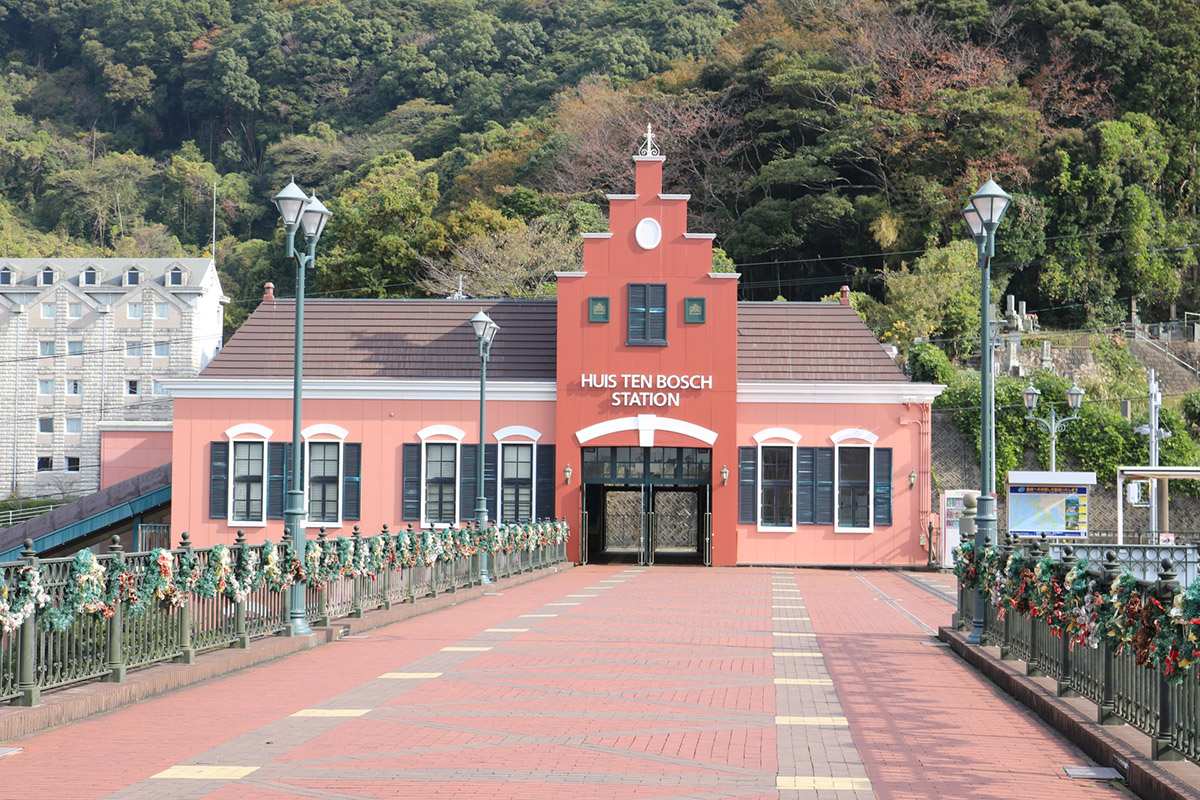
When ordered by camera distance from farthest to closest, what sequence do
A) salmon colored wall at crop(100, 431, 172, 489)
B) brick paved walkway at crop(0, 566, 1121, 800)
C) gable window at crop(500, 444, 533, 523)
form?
salmon colored wall at crop(100, 431, 172, 489), gable window at crop(500, 444, 533, 523), brick paved walkway at crop(0, 566, 1121, 800)

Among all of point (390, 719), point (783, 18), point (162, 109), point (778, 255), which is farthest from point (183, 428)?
point (162, 109)

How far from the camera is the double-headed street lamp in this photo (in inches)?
566

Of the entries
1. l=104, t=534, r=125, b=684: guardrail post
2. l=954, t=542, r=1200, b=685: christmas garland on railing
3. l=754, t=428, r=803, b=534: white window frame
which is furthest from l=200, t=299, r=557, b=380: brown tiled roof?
l=104, t=534, r=125, b=684: guardrail post

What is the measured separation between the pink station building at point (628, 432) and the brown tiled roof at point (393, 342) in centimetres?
44

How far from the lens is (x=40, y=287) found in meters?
71.8

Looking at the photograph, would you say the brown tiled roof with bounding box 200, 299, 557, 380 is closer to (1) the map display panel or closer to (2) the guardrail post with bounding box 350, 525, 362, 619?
(1) the map display panel

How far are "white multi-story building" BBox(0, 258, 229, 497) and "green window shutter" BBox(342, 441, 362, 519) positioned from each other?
41.1 meters

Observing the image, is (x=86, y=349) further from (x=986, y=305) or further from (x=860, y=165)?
(x=986, y=305)

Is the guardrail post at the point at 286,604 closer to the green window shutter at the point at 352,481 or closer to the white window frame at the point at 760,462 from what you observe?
the green window shutter at the point at 352,481

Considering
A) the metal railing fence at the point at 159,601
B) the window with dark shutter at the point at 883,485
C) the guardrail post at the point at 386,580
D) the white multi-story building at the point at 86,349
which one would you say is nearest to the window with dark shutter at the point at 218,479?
the metal railing fence at the point at 159,601

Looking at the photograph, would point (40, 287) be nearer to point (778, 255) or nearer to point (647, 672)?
point (778, 255)

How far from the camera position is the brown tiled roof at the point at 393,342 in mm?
33906

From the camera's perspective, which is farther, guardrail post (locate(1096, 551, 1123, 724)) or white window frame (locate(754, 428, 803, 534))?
white window frame (locate(754, 428, 803, 534))

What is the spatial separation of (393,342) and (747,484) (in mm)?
10268
